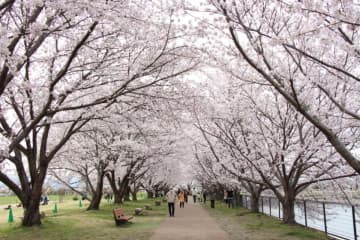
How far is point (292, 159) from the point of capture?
14.9 m

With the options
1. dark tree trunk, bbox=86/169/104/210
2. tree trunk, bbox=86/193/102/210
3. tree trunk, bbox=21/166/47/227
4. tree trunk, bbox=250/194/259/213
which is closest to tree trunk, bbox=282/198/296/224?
tree trunk, bbox=250/194/259/213

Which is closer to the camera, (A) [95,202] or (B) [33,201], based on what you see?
(B) [33,201]

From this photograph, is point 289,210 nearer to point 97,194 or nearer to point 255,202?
point 255,202

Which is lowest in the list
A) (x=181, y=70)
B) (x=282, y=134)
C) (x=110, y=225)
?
(x=110, y=225)

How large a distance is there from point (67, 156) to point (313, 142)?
13537 mm

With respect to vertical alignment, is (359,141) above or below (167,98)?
below

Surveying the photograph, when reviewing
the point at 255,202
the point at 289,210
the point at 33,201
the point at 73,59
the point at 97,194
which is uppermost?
the point at 73,59

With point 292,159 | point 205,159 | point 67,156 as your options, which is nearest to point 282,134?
point 292,159

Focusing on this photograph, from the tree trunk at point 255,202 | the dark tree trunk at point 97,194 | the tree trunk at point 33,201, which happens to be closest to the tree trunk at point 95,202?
the dark tree trunk at point 97,194

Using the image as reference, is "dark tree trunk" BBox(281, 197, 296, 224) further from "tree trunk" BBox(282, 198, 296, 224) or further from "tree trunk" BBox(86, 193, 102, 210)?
"tree trunk" BBox(86, 193, 102, 210)

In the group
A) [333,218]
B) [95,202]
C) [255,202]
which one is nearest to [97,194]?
[95,202]

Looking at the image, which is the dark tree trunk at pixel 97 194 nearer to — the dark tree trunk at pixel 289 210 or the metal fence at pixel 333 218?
the metal fence at pixel 333 218

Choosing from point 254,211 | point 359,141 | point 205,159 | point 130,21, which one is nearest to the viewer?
point 130,21

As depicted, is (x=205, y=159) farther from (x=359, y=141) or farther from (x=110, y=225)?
(x=359, y=141)
